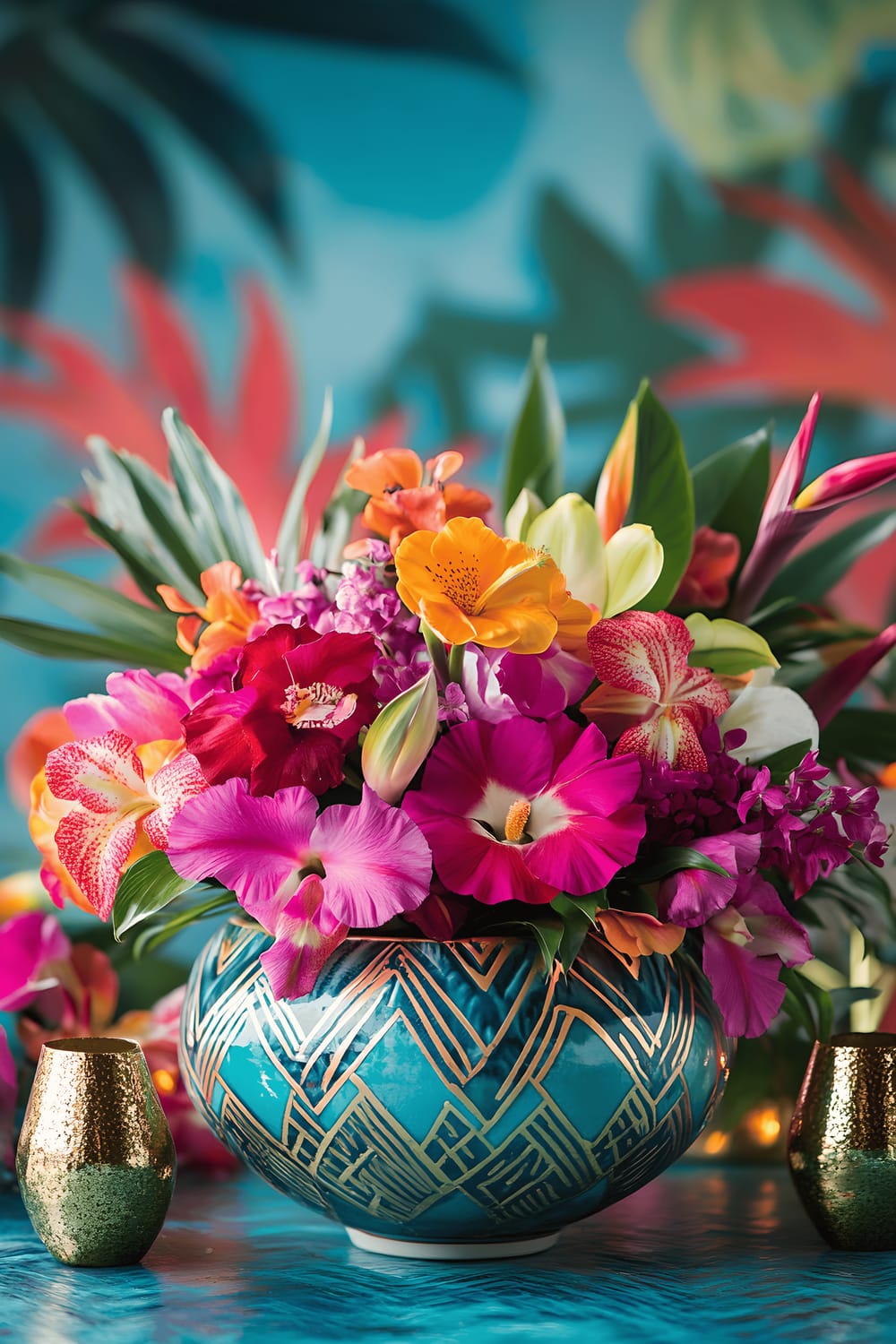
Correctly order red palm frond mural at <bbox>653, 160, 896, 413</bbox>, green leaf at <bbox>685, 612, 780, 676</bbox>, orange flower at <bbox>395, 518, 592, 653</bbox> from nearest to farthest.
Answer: orange flower at <bbox>395, 518, 592, 653</bbox>
green leaf at <bbox>685, 612, 780, 676</bbox>
red palm frond mural at <bbox>653, 160, 896, 413</bbox>

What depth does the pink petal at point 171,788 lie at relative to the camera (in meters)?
0.53

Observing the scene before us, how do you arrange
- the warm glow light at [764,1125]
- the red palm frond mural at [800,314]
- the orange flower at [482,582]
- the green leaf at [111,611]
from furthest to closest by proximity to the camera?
the red palm frond mural at [800,314] < the warm glow light at [764,1125] < the green leaf at [111,611] < the orange flower at [482,582]

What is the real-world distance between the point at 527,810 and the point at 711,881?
8cm

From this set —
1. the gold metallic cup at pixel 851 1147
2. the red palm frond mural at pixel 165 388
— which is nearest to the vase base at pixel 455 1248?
the gold metallic cup at pixel 851 1147

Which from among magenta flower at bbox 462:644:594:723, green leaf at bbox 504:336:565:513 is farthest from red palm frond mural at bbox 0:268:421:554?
magenta flower at bbox 462:644:594:723

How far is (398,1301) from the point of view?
523 mm

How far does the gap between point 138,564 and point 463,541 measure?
0.27m

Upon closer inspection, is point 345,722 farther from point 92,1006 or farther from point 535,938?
point 92,1006

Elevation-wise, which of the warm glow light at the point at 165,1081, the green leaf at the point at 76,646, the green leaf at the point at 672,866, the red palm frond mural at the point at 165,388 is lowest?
the warm glow light at the point at 165,1081

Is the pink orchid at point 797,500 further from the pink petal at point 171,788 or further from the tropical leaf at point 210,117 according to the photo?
the tropical leaf at point 210,117

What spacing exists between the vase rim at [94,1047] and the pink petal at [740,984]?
0.25 metres

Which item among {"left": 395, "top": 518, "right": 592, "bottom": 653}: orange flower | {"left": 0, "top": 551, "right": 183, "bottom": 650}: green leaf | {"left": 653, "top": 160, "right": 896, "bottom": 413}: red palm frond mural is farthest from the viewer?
{"left": 653, "top": 160, "right": 896, "bottom": 413}: red palm frond mural

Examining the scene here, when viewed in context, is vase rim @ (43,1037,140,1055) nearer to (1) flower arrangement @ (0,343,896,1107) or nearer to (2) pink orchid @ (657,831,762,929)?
(1) flower arrangement @ (0,343,896,1107)

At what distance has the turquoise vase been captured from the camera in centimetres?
51
